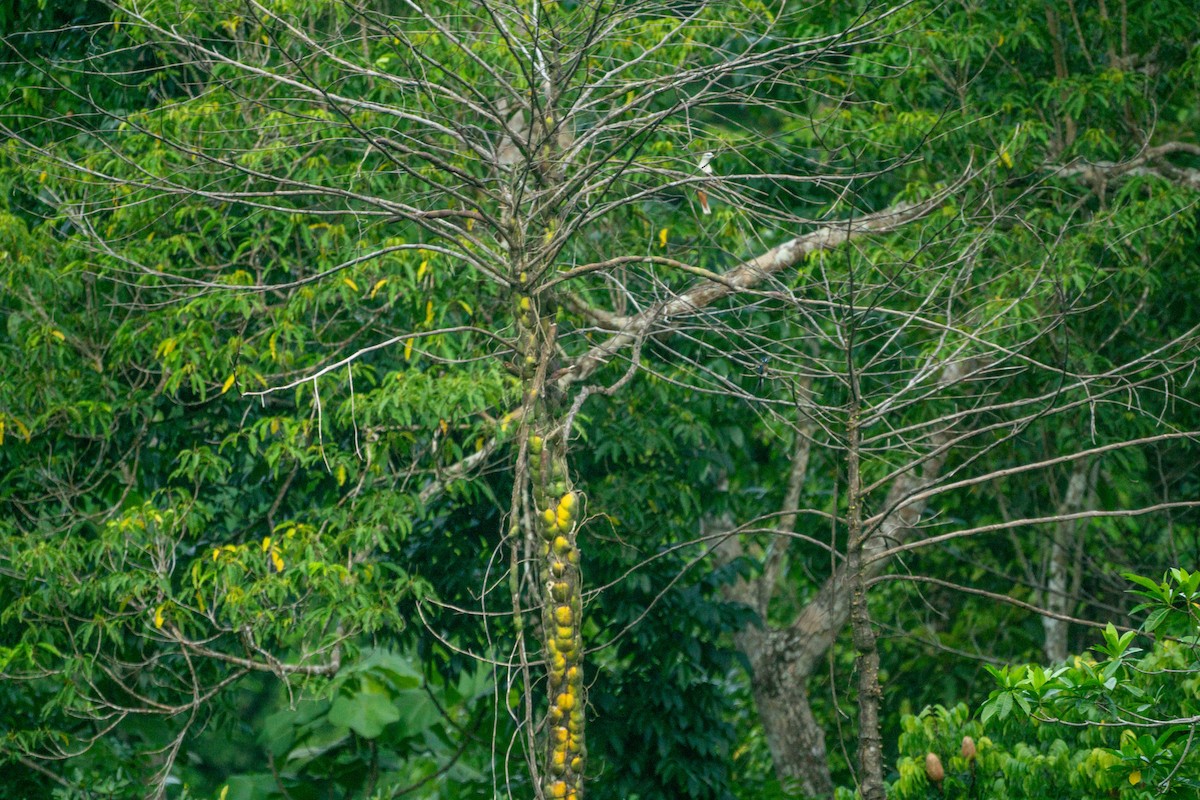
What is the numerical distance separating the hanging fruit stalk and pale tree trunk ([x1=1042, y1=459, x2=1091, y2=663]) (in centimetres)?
464

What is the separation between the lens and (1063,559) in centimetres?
750

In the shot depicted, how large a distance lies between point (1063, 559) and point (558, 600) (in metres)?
5.11

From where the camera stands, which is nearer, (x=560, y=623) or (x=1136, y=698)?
(x=560, y=623)

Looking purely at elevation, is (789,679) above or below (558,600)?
below

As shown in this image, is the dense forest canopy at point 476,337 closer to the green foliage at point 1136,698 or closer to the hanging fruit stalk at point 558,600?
the green foliage at point 1136,698

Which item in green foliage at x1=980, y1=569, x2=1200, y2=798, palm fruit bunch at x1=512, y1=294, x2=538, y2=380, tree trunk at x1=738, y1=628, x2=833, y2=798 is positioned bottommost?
tree trunk at x1=738, y1=628, x2=833, y2=798

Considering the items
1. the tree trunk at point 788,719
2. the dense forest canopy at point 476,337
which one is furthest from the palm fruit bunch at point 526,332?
the tree trunk at point 788,719

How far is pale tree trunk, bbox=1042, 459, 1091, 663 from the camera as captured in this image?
24.0 ft

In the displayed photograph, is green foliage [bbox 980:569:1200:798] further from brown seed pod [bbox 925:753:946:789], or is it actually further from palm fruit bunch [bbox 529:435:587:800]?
palm fruit bunch [bbox 529:435:587:800]

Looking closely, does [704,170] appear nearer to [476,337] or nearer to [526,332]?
[526,332]

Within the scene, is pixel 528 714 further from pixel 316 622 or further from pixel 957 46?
pixel 957 46

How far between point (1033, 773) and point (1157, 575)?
4537 millimetres

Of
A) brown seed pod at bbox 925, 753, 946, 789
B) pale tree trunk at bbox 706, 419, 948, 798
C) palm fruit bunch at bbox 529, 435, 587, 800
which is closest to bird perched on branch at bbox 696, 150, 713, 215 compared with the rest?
palm fruit bunch at bbox 529, 435, 587, 800

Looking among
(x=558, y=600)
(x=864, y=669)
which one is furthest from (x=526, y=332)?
(x=864, y=669)
